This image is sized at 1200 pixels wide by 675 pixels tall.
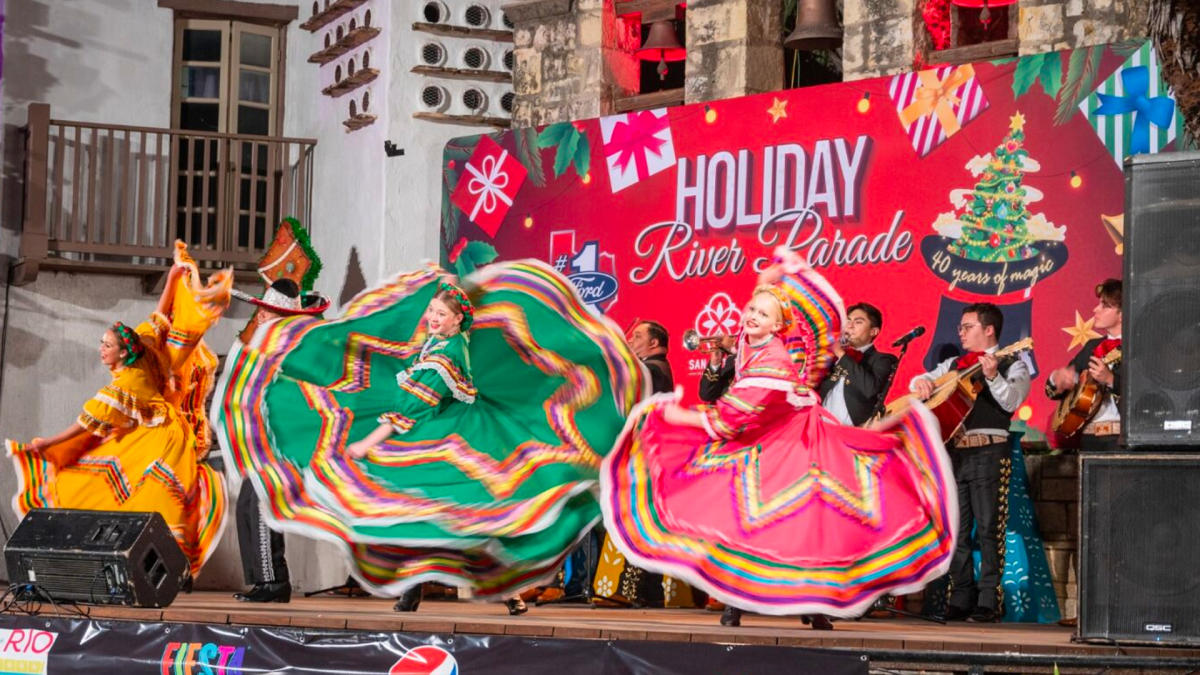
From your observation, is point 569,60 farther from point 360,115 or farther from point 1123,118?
point 1123,118

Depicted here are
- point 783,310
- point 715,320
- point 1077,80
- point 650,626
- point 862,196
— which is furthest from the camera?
point 715,320

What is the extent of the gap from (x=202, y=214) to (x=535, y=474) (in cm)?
625

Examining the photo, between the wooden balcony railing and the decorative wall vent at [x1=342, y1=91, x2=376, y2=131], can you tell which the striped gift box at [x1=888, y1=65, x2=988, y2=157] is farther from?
the wooden balcony railing

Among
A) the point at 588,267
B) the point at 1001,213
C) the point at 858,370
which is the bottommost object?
the point at 858,370

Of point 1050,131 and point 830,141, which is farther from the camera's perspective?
point 830,141

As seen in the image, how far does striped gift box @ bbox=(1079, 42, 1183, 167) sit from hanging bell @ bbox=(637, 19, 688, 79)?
12.0 feet

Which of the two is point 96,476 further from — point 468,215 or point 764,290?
point 764,290

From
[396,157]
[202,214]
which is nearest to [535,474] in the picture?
[396,157]

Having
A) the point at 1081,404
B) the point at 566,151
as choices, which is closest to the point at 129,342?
the point at 566,151

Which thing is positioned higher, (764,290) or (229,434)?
(764,290)

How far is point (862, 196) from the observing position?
1048cm

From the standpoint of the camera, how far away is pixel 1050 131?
9.65 m

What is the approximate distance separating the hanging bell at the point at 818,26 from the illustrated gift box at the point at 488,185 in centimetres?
191

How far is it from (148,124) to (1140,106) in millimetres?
7751
